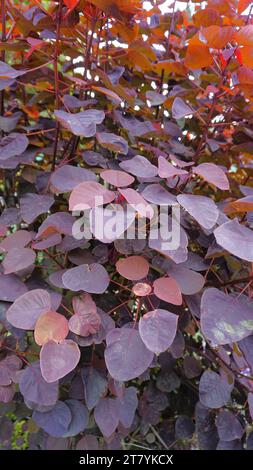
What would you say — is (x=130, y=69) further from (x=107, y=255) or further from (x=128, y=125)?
(x=107, y=255)

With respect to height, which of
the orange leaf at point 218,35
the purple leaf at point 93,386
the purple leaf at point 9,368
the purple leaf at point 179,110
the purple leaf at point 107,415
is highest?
the orange leaf at point 218,35

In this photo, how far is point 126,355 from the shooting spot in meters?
0.59

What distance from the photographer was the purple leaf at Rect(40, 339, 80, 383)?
55 centimetres

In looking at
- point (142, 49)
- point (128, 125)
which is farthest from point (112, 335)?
Answer: point (142, 49)

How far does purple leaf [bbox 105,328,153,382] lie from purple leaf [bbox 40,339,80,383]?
5cm

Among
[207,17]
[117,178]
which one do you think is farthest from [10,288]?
[207,17]

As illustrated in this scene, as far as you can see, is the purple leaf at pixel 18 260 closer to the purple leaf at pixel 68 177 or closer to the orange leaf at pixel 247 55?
the purple leaf at pixel 68 177

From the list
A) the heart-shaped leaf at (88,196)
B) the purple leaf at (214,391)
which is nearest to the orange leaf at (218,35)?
the heart-shaped leaf at (88,196)

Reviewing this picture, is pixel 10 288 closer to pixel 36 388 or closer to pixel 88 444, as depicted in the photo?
pixel 36 388

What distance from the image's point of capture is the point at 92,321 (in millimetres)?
632

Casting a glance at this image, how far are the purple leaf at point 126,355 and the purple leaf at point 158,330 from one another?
0.14 feet

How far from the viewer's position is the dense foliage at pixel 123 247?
1.92 ft

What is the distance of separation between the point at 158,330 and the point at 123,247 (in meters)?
0.17

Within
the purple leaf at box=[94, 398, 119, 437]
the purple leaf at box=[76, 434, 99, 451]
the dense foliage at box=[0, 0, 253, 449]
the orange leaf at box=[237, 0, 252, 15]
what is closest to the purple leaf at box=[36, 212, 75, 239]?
the dense foliage at box=[0, 0, 253, 449]
